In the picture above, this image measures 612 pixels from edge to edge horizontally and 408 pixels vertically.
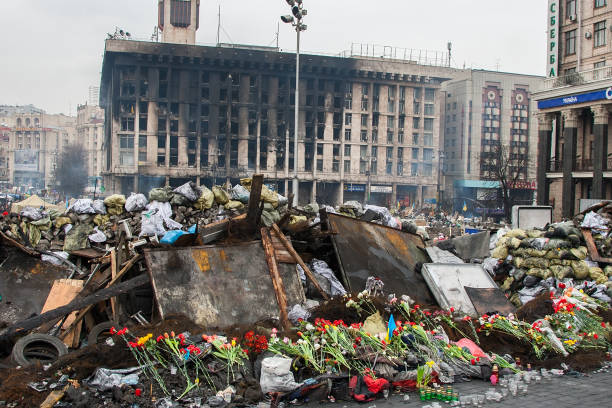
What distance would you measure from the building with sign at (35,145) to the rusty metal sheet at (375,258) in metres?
101

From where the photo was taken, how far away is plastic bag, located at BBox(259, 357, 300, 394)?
527 cm

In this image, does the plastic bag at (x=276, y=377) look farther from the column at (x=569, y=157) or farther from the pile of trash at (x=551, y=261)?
the column at (x=569, y=157)

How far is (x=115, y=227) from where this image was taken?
37.0 ft

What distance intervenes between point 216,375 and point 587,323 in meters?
5.36

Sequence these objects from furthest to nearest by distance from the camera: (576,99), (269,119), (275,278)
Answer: (269,119), (576,99), (275,278)

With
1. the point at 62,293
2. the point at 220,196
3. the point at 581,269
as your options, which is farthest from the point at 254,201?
the point at 581,269

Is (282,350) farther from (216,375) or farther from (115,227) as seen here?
(115,227)

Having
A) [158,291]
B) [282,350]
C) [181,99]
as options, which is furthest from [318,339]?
[181,99]

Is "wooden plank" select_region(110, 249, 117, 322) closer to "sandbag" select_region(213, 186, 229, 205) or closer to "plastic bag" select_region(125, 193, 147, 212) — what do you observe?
"plastic bag" select_region(125, 193, 147, 212)

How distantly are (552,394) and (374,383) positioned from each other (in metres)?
1.97

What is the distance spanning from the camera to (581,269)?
991 cm

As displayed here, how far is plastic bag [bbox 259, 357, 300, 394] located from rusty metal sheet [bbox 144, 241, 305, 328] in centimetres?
159

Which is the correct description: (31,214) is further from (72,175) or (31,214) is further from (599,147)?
(72,175)

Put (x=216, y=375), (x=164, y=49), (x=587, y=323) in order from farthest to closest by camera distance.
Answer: (x=164, y=49) → (x=587, y=323) → (x=216, y=375)
